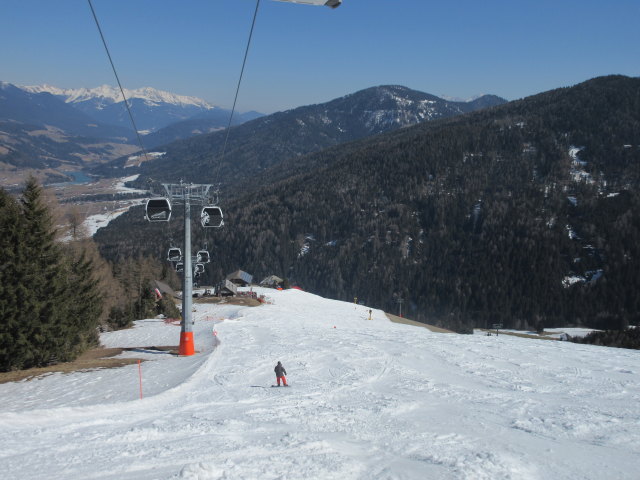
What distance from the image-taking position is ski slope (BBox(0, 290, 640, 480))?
8844 millimetres

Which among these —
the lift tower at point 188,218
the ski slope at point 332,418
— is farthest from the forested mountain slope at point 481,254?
the lift tower at point 188,218

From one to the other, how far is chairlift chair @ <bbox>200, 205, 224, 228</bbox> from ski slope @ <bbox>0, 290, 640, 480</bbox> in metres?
5.84

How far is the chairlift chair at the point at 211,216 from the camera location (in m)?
21.1

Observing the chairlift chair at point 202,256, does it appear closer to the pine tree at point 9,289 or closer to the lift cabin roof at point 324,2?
the pine tree at point 9,289

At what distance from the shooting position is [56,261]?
2205 cm

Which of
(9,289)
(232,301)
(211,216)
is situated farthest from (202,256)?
(232,301)

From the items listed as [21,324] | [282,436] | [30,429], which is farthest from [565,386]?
[21,324]

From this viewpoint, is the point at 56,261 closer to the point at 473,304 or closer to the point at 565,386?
the point at 565,386

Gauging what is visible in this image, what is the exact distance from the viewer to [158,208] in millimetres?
20266

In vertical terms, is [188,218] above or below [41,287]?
above

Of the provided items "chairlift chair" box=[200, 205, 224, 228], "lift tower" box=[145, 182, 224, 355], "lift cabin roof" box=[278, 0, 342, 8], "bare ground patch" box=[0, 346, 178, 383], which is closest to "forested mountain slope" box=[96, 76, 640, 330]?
"bare ground patch" box=[0, 346, 178, 383]

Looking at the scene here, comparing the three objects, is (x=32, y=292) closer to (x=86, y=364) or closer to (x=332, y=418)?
(x=86, y=364)

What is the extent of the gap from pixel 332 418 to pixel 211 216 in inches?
459

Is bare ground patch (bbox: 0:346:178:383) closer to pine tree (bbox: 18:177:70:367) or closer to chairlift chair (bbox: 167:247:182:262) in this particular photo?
pine tree (bbox: 18:177:70:367)
